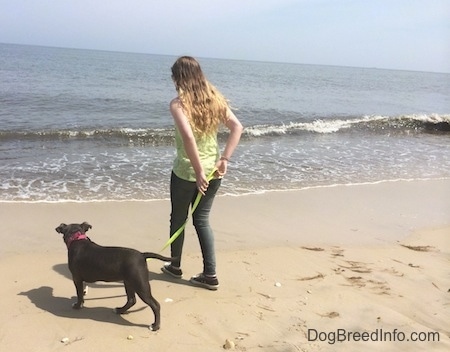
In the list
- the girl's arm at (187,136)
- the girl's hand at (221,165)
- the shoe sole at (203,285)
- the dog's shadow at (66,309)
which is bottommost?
the dog's shadow at (66,309)

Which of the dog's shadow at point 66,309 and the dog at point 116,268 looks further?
the dog's shadow at point 66,309

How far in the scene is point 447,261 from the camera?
4.91 meters

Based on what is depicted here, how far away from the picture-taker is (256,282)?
4219mm

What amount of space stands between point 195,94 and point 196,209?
1015 millimetres

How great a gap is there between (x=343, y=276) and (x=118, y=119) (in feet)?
42.3

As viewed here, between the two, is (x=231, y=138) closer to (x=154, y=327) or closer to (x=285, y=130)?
(x=154, y=327)

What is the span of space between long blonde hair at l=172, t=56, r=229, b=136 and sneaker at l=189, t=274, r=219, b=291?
1354 mm

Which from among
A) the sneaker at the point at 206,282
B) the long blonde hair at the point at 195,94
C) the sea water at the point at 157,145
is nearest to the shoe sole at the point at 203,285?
the sneaker at the point at 206,282

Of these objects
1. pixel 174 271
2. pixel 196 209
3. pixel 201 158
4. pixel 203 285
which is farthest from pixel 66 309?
pixel 201 158

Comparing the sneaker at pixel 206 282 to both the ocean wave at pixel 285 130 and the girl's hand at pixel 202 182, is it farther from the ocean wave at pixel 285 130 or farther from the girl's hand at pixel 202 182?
the ocean wave at pixel 285 130

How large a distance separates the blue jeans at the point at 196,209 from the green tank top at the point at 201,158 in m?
0.07

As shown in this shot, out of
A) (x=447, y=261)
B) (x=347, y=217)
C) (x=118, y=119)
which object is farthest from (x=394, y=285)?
(x=118, y=119)

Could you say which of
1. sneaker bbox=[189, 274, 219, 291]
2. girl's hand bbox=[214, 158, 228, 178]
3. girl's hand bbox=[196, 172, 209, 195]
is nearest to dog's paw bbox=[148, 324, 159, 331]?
sneaker bbox=[189, 274, 219, 291]

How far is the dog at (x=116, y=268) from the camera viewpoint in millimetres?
3244
